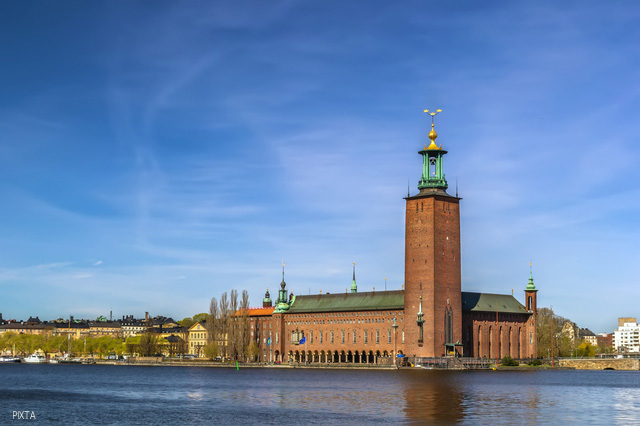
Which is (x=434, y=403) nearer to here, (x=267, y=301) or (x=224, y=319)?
(x=224, y=319)

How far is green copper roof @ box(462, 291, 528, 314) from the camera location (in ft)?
412

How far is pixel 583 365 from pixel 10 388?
8875 cm

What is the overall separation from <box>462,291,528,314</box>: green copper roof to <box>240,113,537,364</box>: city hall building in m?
0.19

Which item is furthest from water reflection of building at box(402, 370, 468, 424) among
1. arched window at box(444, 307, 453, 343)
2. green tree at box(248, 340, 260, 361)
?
green tree at box(248, 340, 260, 361)

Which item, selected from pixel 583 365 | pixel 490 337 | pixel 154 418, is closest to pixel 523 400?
pixel 154 418

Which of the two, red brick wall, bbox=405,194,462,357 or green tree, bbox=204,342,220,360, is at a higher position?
red brick wall, bbox=405,194,462,357

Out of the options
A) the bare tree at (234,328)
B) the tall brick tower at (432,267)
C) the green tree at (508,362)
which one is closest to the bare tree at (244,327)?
the bare tree at (234,328)

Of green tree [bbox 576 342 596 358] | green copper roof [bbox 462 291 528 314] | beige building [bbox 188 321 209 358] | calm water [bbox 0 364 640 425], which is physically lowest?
calm water [bbox 0 364 640 425]

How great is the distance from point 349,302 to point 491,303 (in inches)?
816

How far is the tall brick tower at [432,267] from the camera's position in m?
114

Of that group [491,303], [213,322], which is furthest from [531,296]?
[213,322]

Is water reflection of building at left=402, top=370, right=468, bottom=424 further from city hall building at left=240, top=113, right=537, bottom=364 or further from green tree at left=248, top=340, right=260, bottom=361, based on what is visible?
green tree at left=248, top=340, right=260, bottom=361

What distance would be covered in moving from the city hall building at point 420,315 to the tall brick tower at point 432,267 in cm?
12

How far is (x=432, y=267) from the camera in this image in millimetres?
114125
